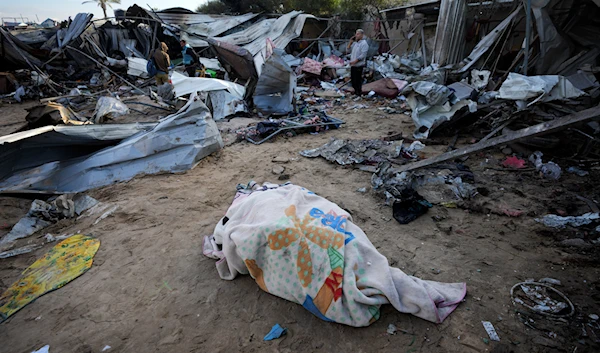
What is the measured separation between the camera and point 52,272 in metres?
2.25

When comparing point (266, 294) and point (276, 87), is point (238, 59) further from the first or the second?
point (266, 294)

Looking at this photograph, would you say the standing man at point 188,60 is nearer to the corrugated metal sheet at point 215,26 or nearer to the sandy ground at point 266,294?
the corrugated metal sheet at point 215,26

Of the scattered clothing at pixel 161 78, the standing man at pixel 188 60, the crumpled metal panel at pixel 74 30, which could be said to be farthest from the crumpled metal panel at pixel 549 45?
the crumpled metal panel at pixel 74 30

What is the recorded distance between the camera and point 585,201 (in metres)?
2.86

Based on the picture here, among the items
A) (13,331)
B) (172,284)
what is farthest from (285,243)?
(13,331)

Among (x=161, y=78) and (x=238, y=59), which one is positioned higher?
(x=238, y=59)

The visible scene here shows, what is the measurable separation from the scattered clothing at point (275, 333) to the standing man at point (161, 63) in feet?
22.9

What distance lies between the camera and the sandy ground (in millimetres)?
1673

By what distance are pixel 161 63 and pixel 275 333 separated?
7.10 meters

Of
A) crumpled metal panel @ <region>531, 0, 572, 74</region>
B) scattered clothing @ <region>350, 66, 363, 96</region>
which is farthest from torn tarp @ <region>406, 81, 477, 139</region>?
scattered clothing @ <region>350, 66, 363, 96</region>

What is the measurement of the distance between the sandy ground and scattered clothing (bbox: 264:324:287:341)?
1.4 inches

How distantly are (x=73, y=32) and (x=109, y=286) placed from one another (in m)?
12.4

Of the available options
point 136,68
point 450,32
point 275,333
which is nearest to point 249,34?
point 136,68

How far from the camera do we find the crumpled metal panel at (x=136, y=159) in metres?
3.41
